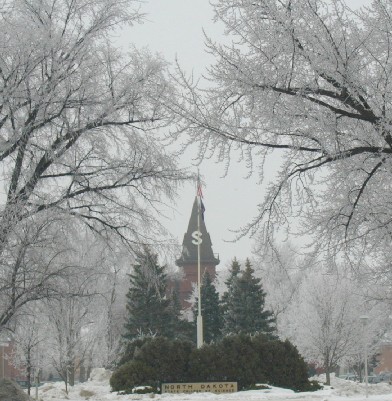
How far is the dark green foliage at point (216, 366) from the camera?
2428 centimetres

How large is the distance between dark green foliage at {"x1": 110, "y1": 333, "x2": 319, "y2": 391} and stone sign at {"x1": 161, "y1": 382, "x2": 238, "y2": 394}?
19.9 inches

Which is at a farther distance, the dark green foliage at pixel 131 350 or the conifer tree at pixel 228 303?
the conifer tree at pixel 228 303

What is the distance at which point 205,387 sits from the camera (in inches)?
940

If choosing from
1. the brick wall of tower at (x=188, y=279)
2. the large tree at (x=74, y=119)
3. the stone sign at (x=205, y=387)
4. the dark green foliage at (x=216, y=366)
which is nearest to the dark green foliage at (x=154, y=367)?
the dark green foliage at (x=216, y=366)

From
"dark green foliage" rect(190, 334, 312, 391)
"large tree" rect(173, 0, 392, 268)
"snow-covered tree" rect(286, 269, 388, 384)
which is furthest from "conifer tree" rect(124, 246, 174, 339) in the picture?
"large tree" rect(173, 0, 392, 268)

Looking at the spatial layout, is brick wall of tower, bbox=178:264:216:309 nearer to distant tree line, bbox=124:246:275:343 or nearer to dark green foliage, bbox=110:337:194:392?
distant tree line, bbox=124:246:275:343

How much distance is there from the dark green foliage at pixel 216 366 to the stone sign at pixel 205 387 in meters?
0.51

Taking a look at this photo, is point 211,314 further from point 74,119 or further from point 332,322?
point 74,119

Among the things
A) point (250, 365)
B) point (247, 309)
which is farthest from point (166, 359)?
point (247, 309)

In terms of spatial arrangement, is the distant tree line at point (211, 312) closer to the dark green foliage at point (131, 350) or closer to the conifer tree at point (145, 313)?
the conifer tree at point (145, 313)

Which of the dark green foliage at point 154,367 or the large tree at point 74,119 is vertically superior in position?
the large tree at point 74,119

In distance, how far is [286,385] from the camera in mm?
24438

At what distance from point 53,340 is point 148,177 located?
2576 centimetres

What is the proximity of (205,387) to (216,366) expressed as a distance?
91 centimetres
